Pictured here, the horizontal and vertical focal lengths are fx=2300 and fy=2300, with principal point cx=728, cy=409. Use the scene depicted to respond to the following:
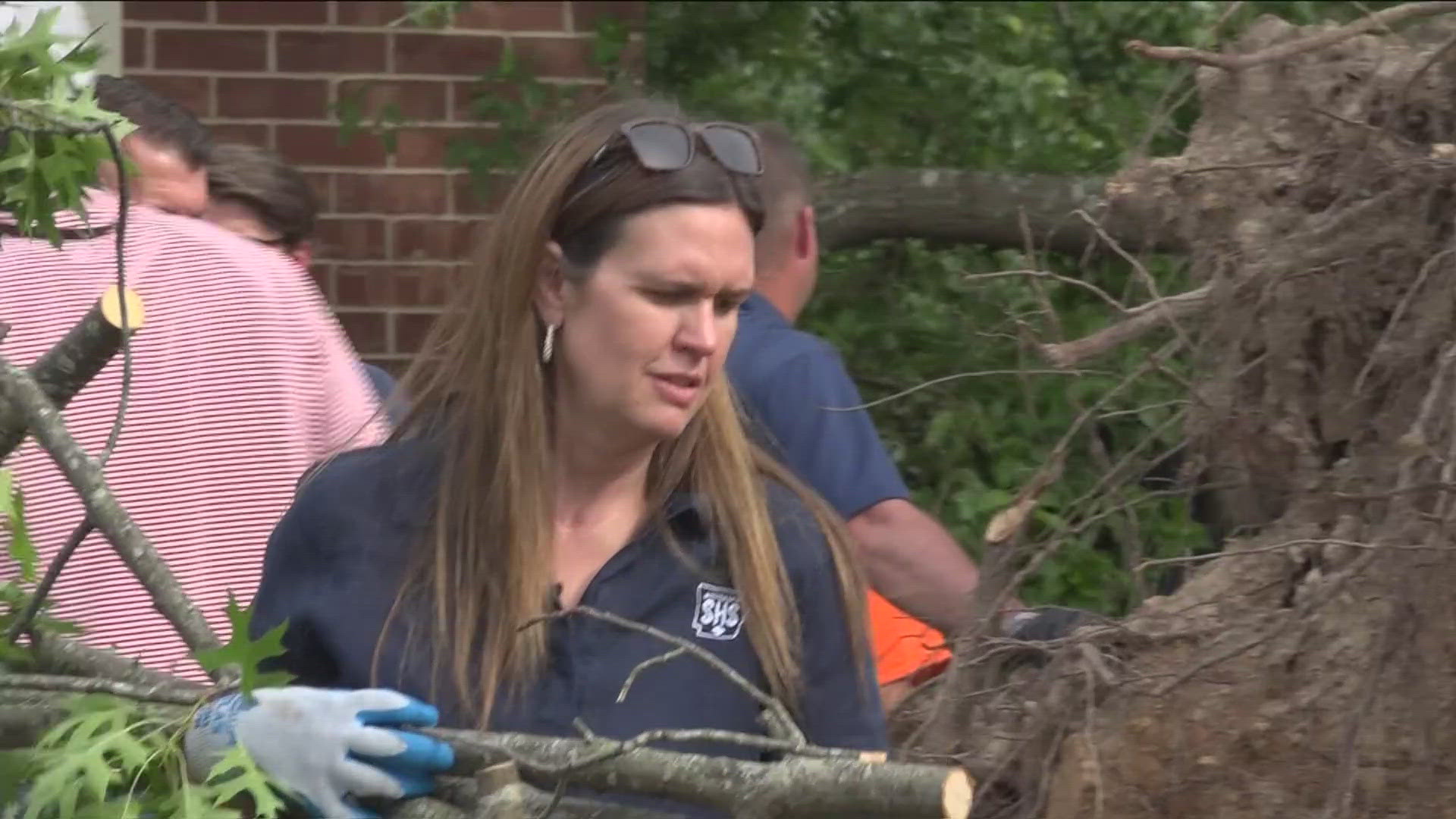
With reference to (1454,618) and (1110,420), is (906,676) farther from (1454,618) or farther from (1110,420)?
(1454,618)

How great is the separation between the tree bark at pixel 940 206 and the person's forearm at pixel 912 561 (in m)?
1.65

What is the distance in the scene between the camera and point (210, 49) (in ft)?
19.1

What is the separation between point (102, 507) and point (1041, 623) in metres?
1.22

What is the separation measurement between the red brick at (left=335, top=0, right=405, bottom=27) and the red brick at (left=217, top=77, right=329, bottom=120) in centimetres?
17

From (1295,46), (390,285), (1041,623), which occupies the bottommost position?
(390,285)

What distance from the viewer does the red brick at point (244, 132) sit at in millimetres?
5797

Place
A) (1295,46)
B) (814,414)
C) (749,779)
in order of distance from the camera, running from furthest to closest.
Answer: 1. (814,414)
2. (1295,46)
3. (749,779)

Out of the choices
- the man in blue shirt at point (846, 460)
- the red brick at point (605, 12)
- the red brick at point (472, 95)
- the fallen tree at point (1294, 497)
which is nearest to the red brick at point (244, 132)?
the red brick at point (472, 95)

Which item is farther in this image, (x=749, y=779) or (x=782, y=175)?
(x=782, y=175)

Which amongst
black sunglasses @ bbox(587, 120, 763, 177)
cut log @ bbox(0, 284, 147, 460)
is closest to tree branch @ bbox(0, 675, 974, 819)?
cut log @ bbox(0, 284, 147, 460)

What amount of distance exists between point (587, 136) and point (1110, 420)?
125cm

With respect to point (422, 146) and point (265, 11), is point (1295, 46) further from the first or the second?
point (265, 11)

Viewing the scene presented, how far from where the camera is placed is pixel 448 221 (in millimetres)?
5820

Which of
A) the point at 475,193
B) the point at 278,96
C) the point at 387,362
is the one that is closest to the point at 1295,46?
the point at 475,193
